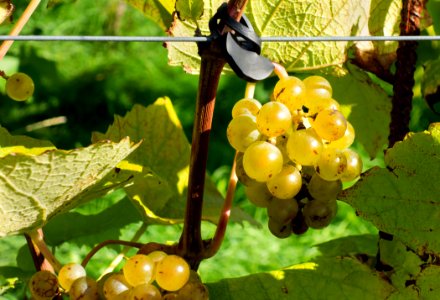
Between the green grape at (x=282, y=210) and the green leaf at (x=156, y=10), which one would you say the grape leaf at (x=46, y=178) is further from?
the green leaf at (x=156, y=10)

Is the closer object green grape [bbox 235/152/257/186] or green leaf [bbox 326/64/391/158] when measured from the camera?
green grape [bbox 235/152/257/186]

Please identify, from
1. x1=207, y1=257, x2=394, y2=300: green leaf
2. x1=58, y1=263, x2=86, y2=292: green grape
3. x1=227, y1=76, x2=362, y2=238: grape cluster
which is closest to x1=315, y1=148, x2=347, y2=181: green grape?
x1=227, y1=76, x2=362, y2=238: grape cluster

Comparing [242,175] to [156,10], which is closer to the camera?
[242,175]

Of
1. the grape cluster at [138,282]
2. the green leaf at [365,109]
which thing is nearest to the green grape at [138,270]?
the grape cluster at [138,282]

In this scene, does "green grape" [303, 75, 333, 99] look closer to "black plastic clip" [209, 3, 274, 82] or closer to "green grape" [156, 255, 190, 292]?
"black plastic clip" [209, 3, 274, 82]

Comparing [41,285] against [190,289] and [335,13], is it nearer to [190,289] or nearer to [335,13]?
[190,289]

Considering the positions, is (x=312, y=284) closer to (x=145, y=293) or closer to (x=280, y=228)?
(x=280, y=228)

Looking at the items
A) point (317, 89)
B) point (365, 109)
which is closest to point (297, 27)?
point (317, 89)
